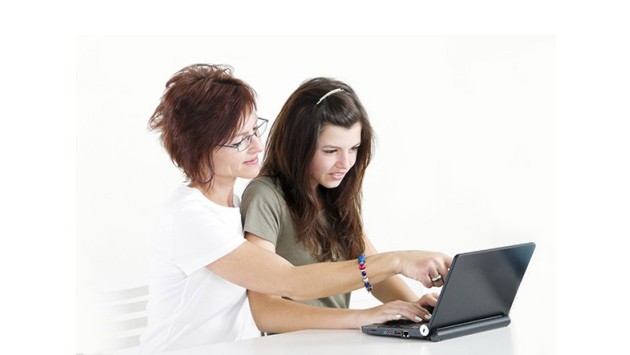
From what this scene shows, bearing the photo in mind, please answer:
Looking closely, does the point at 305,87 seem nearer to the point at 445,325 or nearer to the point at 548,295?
the point at 445,325

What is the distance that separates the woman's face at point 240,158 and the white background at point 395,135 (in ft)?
5.69

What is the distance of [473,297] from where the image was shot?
8.21 feet

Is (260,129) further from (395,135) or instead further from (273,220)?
(395,135)

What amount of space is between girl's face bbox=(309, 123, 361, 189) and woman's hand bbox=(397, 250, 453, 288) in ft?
1.51

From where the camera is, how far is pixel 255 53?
4.99m

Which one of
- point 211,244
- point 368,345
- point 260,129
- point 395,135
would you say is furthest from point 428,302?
point 395,135

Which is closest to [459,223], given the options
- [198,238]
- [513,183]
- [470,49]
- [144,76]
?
[513,183]

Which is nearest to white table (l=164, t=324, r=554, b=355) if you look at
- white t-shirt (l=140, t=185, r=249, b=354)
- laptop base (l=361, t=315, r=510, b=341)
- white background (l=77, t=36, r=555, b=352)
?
laptop base (l=361, t=315, r=510, b=341)

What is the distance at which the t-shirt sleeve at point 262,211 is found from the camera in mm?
2707

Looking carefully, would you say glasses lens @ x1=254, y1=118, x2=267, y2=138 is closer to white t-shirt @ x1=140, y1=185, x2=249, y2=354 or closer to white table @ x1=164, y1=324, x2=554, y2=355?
white t-shirt @ x1=140, y1=185, x2=249, y2=354

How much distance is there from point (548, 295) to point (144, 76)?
308 centimetres

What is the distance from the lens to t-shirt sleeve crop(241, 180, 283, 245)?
2707mm

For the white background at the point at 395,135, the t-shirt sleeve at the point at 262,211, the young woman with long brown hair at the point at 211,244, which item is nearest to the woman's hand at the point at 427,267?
the young woman with long brown hair at the point at 211,244

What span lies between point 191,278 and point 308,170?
49 centimetres
